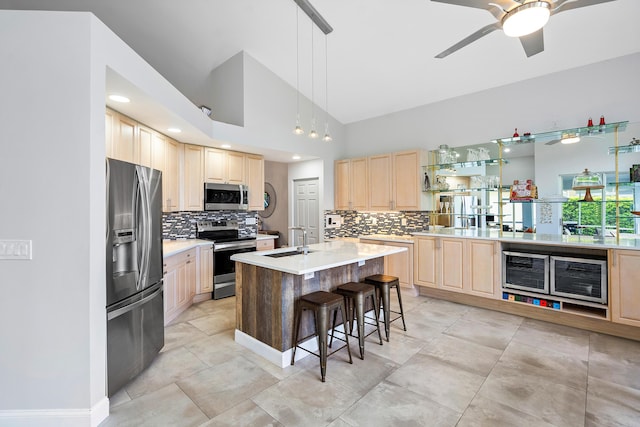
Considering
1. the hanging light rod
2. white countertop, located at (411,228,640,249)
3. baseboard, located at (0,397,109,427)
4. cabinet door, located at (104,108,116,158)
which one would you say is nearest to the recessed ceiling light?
cabinet door, located at (104,108,116,158)

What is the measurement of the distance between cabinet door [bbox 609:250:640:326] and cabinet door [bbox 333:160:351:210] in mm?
3728

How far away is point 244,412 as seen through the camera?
2033mm

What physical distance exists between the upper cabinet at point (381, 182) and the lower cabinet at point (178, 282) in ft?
9.72

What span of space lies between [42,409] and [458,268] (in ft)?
14.4

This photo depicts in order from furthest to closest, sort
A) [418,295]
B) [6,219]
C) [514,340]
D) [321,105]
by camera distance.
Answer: [321,105]
[418,295]
[514,340]
[6,219]

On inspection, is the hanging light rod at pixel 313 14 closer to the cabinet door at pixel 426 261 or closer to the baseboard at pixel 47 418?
the cabinet door at pixel 426 261

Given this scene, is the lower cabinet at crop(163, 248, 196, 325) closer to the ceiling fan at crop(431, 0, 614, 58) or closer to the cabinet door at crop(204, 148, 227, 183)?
the cabinet door at crop(204, 148, 227, 183)

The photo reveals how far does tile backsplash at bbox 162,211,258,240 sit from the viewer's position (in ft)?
14.9

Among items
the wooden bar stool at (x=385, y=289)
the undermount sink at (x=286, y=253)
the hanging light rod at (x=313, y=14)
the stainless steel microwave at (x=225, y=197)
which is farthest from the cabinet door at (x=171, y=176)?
the wooden bar stool at (x=385, y=289)

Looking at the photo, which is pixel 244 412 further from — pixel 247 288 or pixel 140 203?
pixel 140 203

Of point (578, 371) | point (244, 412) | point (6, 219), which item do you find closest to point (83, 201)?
point (6, 219)

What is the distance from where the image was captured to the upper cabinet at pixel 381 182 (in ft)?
16.0

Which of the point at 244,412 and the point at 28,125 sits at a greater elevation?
the point at 28,125

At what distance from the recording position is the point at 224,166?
482 centimetres
